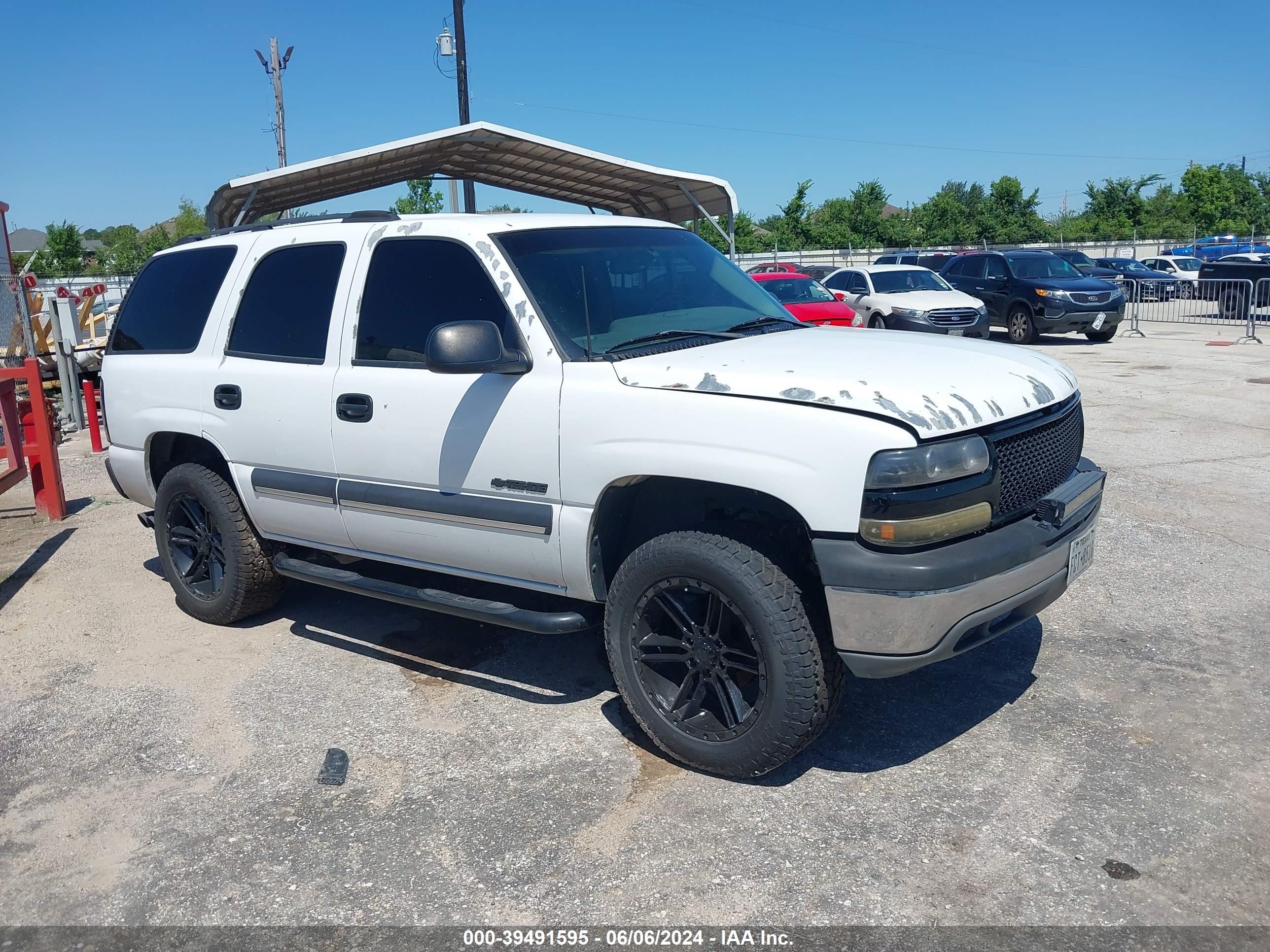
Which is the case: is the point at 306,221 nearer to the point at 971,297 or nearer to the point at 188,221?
the point at 971,297

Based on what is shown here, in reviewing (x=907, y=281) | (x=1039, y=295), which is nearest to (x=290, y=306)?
(x=907, y=281)

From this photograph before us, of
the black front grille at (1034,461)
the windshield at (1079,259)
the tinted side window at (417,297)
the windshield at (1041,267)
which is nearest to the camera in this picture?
the black front grille at (1034,461)

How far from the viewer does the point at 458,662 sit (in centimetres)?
496

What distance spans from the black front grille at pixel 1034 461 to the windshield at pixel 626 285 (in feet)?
4.42

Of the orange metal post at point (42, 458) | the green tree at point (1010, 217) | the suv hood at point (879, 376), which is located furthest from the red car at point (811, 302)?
the green tree at point (1010, 217)

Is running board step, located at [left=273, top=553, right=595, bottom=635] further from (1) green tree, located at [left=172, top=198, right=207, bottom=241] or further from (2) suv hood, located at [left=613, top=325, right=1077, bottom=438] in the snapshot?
(1) green tree, located at [left=172, top=198, right=207, bottom=241]

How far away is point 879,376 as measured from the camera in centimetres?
351

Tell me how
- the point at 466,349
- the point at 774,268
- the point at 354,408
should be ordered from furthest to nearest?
the point at 774,268 → the point at 354,408 → the point at 466,349

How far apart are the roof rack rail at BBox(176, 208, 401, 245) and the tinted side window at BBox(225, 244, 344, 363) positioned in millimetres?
166

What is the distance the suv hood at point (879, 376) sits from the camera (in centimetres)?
335

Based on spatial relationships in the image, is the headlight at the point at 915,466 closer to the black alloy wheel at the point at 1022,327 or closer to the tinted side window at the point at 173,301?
the tinted side window at the point at 173,301

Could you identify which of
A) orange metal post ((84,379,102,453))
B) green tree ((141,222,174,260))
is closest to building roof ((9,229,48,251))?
green tree ((141,222,174,260))

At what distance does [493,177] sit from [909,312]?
858cm

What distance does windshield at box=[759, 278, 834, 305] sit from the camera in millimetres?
16062
